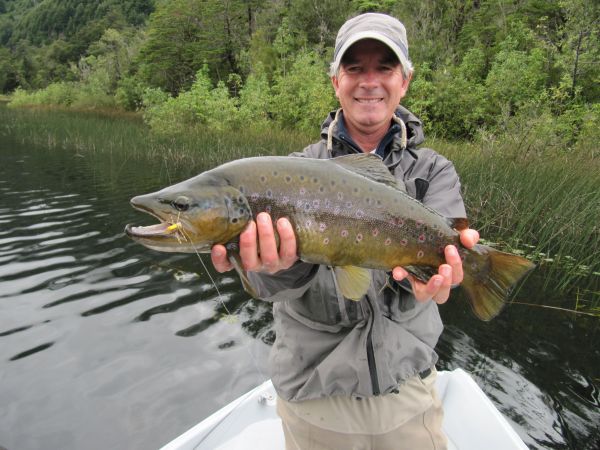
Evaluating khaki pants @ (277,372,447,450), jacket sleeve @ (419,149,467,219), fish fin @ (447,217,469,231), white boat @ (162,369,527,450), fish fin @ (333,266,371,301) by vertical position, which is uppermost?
jacket sleeve @ (419,149,467,219)

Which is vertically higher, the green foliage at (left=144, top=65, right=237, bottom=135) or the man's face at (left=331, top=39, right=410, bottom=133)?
the man's face at (left=331, top=39, right=410, bottom=133)

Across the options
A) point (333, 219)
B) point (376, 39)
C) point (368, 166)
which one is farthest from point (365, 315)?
point (376, 39)

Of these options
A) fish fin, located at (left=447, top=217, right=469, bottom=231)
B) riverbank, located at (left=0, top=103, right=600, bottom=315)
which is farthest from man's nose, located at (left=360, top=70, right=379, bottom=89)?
riverbank, located at (left=0, top=103, right=600, bottom=315)

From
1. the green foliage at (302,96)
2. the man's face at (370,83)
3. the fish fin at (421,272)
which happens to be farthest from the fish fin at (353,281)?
the green foliage at (302,96)

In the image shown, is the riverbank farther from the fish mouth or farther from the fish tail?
the fish mouth

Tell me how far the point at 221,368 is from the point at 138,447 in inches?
54.9

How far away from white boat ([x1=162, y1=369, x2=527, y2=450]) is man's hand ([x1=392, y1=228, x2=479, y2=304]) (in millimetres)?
1817

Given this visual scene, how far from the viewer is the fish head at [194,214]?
207 cm

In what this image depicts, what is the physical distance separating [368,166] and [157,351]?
14.7 feet

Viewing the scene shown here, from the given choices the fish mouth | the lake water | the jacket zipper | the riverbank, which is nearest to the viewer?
the fish mouth

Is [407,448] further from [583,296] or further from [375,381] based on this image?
[583,296]

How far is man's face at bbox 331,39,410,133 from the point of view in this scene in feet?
8.43

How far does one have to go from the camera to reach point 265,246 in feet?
7.10

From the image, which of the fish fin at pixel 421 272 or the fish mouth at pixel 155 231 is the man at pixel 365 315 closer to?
the fish fin at pixel 421 272
